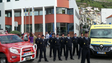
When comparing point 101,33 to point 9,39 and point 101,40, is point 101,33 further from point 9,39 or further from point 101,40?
point 9,39

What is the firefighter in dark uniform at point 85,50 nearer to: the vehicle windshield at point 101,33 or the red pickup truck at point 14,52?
the red pickup truck at point 14,52

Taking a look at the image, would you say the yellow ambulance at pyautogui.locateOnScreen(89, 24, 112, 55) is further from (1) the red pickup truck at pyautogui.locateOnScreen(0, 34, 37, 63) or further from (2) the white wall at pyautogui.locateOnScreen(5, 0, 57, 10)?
(2) the white wall at pyautogui.locateOnScreen(5, 0, 57, 10)

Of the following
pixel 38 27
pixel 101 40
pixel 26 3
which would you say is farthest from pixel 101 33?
pixel 26 3

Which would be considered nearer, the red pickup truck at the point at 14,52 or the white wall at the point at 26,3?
the red pickup truck at the point at 14,52

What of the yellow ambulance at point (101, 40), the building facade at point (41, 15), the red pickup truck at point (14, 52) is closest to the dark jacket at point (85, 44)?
the yellow ambulance at point (101, 40)

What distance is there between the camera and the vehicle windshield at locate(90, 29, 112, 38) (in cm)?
1068

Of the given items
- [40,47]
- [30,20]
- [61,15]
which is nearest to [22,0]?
[30,20]

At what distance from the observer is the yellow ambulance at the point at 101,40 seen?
947 centimetres

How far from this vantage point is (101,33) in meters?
10.9

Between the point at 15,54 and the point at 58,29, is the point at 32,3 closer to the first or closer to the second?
the point at 58,29

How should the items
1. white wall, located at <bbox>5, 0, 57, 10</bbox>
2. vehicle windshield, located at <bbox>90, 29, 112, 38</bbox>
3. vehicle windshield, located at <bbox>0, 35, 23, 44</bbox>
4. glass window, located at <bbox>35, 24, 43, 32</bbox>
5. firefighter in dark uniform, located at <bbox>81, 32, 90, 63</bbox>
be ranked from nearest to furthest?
1. firefighter in dark uniform, located at <bbox>81, 32, 90, 63</bbox>
2. vehicle windshield, located at <bbox>0, 35, 23, 44</bbox>
3. vehicle windshield, located at <bbox>90, 29, 112, 38</bbox>
4. white wall, located at <bbox>5, 0, 57, 10</bbox>
5. glass window, located at <bbox>35, 24, 43, 32</bbox>

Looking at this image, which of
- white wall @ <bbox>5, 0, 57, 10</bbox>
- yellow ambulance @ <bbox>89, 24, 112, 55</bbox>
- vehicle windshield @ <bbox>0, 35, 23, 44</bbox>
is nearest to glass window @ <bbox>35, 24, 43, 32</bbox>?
white wall @ <bbox>5, 0, 57, 10</bbox>

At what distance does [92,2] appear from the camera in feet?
608

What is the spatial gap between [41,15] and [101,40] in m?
24.8
